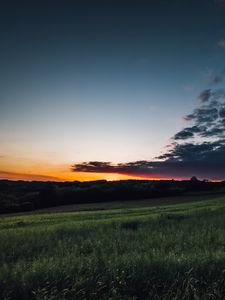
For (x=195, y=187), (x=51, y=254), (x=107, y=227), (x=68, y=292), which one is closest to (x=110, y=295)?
(x=68, y=292)

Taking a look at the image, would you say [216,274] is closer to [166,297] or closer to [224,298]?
[224,298]

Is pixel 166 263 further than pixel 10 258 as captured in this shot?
No

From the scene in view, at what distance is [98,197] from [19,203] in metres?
11.8

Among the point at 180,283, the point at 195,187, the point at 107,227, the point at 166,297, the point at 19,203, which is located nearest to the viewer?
the point at 166,297

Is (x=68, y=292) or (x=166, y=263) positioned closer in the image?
(x=68, y=292)

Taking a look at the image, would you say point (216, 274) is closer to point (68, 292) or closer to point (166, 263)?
point (166, 263)

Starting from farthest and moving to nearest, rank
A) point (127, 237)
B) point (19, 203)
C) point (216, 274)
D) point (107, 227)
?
point (19, 203) → point (107, 227) → point (127, 237) → point (216, 274)

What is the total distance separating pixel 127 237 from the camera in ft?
55.4

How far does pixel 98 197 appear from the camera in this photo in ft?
199

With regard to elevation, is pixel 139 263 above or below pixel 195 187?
below

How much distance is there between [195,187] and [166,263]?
6082cm

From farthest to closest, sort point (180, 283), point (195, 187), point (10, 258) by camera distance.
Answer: point (195, 187)
point (10, 258)
point (180, 283)

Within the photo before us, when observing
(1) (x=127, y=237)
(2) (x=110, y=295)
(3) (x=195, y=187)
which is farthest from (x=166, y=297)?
(3) (x=195, y=187)

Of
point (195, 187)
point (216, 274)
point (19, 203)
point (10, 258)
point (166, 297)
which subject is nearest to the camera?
point (166, 297)
